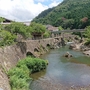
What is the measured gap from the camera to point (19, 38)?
46688mm

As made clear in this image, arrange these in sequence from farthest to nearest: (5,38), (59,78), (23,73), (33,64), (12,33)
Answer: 1. (12,33)
2. (5,38)
3. (33,64)
4. (59,78)
5. (23,73)

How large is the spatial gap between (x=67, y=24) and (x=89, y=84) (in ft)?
371

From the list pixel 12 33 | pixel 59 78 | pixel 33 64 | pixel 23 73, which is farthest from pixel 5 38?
pixel 59 78

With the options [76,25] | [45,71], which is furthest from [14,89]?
[76,25]

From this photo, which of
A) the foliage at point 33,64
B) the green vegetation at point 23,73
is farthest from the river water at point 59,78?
the green vegetation at point 23,73

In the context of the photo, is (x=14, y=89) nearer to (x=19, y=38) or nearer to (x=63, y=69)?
(x=63, y=69)

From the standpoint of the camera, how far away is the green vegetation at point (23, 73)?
21.3 metres

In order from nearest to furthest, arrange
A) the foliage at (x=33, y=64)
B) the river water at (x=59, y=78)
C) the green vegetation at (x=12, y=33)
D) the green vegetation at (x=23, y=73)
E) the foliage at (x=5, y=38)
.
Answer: the green vegetation at (x=23, y=73) → the river water at (x=59, y=78) → the foliage at (x=33, y=64) → the foliage at (x=5, y=38) → the green vegetation at (x=12, y=33)

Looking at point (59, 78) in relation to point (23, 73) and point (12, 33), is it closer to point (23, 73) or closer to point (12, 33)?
point (23, 73)

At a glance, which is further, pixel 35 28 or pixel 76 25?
pixel 76 25

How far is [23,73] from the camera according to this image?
2528cm

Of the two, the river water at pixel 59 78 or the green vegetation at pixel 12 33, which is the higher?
the green vegetation at pixel 12 33

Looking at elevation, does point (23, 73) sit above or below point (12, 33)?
below

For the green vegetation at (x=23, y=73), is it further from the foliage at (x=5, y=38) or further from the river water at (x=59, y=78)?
the foliage at (x=5, y=38)
